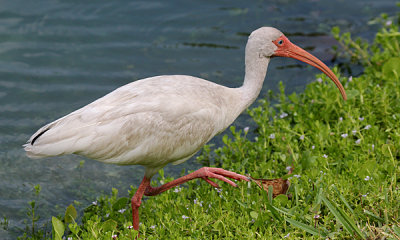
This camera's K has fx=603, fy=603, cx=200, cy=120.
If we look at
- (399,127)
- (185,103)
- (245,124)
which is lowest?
(245,124)

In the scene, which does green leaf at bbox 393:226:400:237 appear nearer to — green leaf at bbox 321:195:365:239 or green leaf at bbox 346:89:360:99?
green leaf at bbox 321:195:365:239

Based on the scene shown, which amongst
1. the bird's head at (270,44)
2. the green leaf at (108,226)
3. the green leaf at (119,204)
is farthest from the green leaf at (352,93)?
the green leaf at (108,226)

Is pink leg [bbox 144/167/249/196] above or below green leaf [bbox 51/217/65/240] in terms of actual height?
above

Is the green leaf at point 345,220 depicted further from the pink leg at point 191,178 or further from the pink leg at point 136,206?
the pink leg at point 136,206

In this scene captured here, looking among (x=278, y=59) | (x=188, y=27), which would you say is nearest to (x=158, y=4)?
(x=188, y=27)

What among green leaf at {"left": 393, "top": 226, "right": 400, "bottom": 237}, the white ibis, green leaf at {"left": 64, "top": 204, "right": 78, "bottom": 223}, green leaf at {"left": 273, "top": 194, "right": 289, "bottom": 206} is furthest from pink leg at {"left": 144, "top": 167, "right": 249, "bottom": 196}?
green leaf at {"left": 393, "top": 226, "right": 400, "bottom": 237}

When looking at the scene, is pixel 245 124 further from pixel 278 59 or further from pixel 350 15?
pixel 350 15

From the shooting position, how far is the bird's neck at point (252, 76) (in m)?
5.79

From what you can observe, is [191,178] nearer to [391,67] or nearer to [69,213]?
[69,213]

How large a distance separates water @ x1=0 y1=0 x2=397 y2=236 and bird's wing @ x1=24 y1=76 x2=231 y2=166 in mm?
1546

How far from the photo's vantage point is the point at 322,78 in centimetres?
698

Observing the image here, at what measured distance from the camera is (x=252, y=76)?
19.1 ft

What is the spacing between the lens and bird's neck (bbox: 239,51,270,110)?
5789 millimetres

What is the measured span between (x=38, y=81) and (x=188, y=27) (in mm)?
2754
